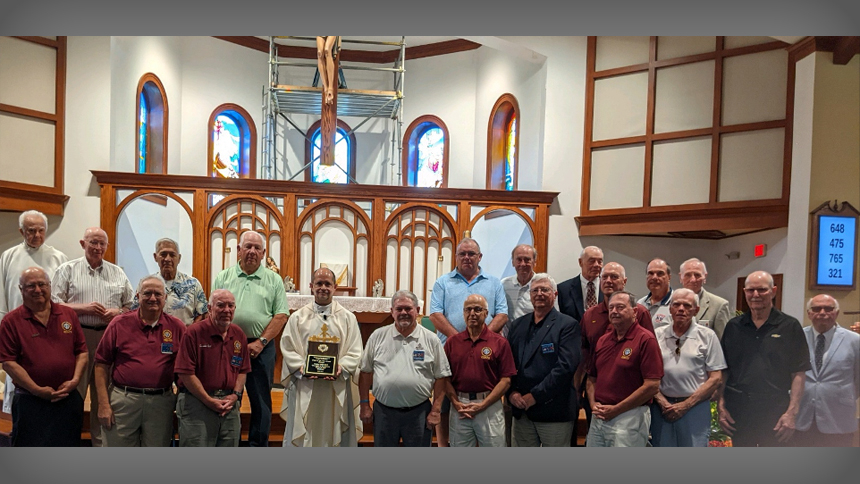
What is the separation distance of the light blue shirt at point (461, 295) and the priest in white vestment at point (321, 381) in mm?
710

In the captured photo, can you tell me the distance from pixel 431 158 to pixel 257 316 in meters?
8.19

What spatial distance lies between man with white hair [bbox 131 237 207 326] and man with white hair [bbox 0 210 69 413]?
985 millimetres

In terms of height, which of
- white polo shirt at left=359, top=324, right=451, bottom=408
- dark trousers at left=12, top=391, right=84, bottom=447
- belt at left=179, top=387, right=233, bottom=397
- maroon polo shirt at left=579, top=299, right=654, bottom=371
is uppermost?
maroon polo shirt at left=579, top=299, right=654, bottom=371

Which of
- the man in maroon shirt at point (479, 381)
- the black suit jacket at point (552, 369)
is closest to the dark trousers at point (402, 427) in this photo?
the man in maroon shirt at point (479, 381)

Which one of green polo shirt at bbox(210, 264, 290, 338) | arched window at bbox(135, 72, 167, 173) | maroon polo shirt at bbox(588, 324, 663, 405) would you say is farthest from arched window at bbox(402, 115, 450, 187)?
maroon polo shirt at bbox(588, 324, 663, 405)

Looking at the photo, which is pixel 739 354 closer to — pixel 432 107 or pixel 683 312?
pixel 683 312

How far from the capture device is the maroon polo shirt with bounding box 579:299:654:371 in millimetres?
4703

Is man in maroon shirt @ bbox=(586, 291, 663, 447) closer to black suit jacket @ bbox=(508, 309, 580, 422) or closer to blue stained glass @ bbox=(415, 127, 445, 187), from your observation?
black suit jacket @ bbox=(508, 309, 580, 422)

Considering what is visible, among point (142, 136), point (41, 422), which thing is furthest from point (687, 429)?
point (142, 136)

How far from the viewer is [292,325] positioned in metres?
4.88

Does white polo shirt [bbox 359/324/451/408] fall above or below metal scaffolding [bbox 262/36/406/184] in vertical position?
below

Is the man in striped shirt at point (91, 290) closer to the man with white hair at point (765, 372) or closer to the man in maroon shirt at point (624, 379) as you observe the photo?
the man in maroon shirt at point (624, 379)

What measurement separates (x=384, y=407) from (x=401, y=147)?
8434 millimetres

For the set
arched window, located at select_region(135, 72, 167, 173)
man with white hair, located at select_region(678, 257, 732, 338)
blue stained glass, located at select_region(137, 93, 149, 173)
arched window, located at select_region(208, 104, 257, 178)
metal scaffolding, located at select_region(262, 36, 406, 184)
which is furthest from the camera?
arched window, located at select_region(208, 104, 257, 178)
